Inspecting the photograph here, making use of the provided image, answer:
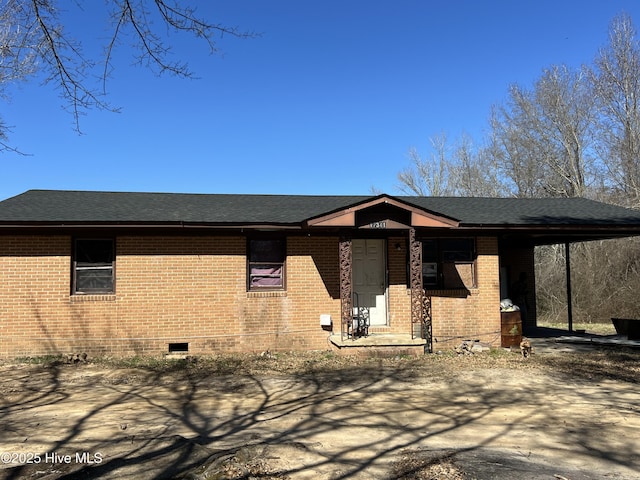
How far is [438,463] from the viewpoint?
14.4ft

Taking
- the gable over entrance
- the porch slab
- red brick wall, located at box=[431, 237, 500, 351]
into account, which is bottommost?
the porch slab

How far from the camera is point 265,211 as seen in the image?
38.4ft

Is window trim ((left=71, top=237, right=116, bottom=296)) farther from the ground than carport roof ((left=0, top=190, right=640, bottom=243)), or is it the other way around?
carport roof ((left=0, top=190, right=640, bottom=243))

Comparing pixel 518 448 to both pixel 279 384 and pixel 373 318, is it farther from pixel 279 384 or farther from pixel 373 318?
pixel 373 318

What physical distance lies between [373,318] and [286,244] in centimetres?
285

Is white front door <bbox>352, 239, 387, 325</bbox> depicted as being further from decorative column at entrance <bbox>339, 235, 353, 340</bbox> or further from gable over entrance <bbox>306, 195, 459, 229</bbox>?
gable over entrance <bbox>306, 195, 459, 229</bbox>

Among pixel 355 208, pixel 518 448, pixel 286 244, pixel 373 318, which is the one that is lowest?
pixel 518 448

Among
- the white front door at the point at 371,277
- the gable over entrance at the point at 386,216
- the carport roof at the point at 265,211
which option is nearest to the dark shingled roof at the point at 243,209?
the carport roof at the point at 265,211

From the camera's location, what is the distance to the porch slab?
980cm

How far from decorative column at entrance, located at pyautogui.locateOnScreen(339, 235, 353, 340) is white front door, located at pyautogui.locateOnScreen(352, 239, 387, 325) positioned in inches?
45.1

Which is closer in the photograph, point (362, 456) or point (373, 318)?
point (362, 456)

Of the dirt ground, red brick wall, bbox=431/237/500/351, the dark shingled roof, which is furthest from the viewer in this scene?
red brick wall, bbox=431/237/500/351

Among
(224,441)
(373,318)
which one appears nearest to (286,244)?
(373,318)

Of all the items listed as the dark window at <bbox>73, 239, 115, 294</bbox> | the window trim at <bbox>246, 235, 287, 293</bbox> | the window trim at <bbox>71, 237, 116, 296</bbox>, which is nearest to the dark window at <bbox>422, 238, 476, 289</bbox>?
the window trim at <bbox>246, 235, 287, 293</bbox>
